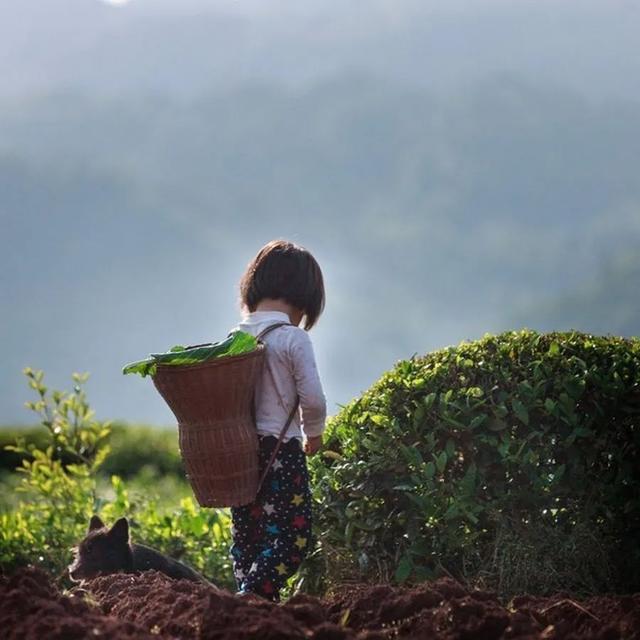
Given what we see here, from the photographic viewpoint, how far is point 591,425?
525 cm

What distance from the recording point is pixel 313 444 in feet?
17.0

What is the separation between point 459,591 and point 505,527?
64.0 inches

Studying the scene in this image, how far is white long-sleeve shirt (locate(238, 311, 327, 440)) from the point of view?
5082 millimetres

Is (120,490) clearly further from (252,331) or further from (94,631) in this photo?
(94,631)

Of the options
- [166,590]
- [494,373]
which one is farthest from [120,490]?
[166,590]

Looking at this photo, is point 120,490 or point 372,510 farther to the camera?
point 120,490

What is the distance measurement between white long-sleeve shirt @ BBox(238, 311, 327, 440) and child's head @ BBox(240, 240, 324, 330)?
0.11 m

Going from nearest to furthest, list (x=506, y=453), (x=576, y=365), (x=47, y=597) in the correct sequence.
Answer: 1. (x=47, y=597)
2. (x=506, y=453)
3. (x=576, y=365)

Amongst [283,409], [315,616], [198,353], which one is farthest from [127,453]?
[315,616]

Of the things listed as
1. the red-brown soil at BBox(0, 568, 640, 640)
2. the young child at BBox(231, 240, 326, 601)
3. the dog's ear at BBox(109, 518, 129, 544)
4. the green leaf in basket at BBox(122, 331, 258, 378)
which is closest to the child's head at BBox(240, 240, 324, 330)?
the young child at BBox(231, 240, 326, 601)

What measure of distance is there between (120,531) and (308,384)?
1.45 metres

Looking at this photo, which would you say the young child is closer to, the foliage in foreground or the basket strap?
the basket strap

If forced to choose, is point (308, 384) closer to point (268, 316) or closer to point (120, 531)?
point (268, 316)

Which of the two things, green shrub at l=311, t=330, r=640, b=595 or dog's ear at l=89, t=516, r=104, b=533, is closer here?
green shrub at l=311, t=330, r=640, b=595
